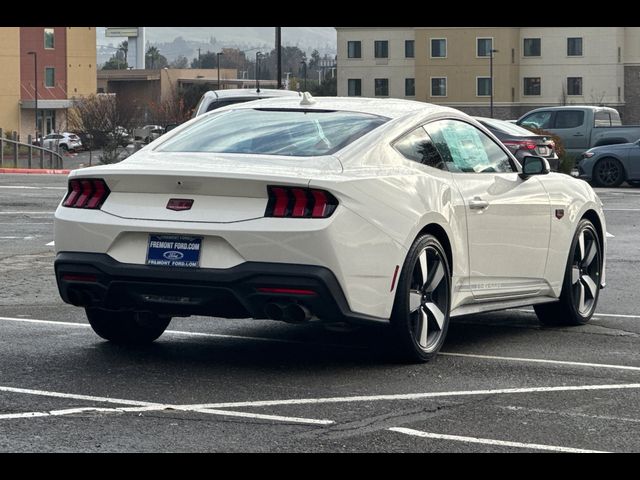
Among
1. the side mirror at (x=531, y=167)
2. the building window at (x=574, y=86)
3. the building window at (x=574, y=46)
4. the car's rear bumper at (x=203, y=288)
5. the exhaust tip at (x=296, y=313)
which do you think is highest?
the building window at (x=574, y=46)

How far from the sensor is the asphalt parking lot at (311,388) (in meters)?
5.96

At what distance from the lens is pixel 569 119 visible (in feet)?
119

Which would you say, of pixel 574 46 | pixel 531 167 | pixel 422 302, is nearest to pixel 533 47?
pixel 574 46

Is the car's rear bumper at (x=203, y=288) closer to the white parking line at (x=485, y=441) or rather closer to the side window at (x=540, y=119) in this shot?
the white parking line at (x=485, y=441)

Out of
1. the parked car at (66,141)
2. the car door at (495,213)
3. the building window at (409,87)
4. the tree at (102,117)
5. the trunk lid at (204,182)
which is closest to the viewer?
the trunk lid at (204,182)

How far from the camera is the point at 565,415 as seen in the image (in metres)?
6.56

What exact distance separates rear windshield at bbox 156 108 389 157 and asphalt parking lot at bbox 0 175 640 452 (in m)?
1.13

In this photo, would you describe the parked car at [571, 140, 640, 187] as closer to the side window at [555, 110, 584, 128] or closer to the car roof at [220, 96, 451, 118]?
the side window at [555, 110, 584, 128]

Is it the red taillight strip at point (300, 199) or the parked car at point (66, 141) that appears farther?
the parked car at point (66, 141)

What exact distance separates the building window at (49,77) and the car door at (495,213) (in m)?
102

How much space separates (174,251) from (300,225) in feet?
2.28

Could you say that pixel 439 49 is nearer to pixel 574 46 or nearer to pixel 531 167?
pixel 574 46

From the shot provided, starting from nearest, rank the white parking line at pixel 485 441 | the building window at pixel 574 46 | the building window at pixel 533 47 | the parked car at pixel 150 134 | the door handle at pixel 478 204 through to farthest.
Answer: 1. the white parking line at pixel 485 441
2. the door handle at pixel 478 204
3. the parked car at pixel 150 134
4. the building window at pixel 574 46
5. the building window at pixel 533 47

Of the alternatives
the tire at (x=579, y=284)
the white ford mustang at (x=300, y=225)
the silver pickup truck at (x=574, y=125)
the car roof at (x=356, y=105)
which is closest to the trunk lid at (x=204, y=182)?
the white ford mustang at (x=300, y=225)
